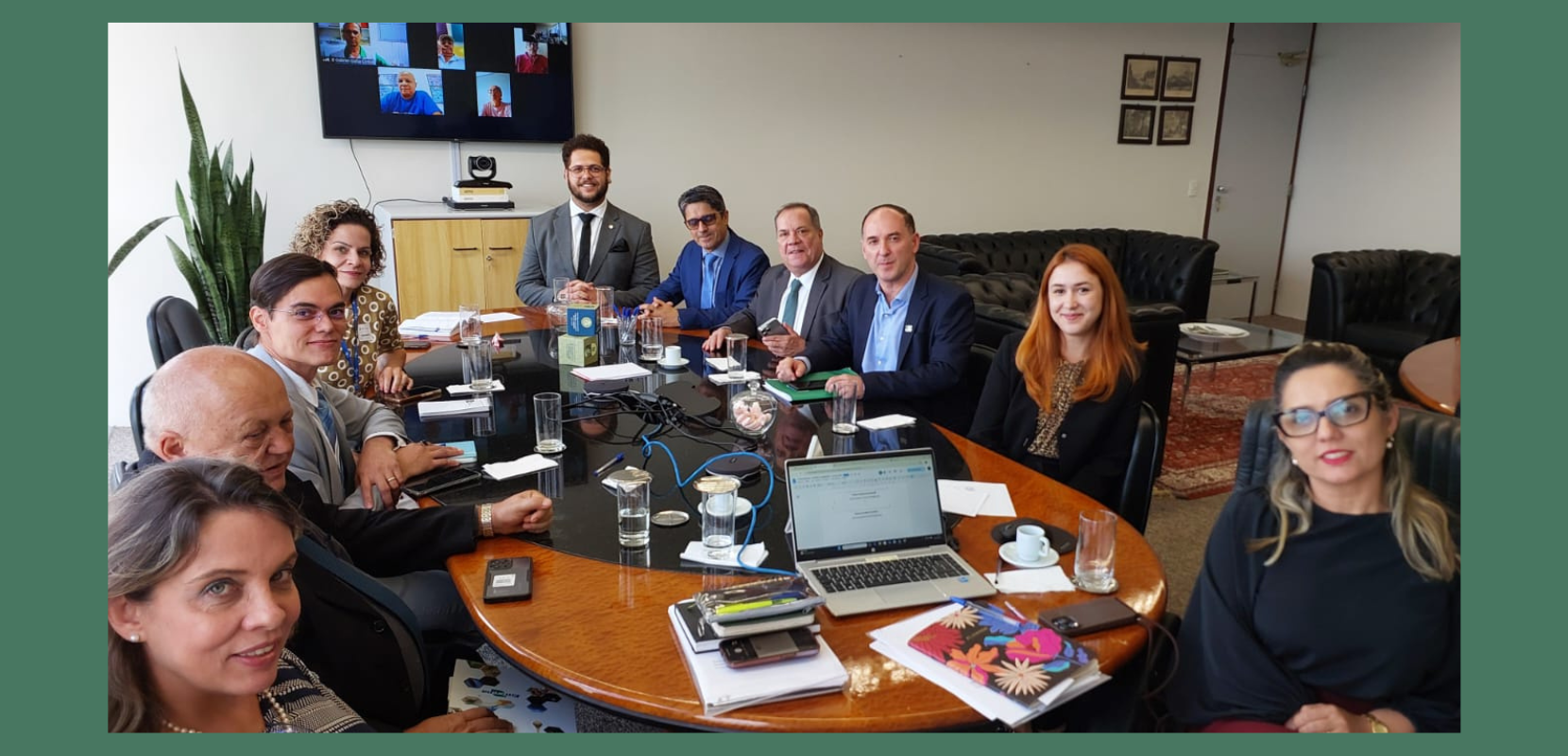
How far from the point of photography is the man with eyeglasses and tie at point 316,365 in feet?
6.81

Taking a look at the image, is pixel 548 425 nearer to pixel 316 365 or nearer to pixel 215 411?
A: pixel 316 365

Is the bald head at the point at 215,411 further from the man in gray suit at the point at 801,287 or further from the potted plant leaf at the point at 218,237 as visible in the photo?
the potted plant leaf at the point at 218,237

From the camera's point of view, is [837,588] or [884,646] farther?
[837,588]

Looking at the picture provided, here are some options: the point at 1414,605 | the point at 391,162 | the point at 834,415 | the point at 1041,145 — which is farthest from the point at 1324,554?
the point at 1041,145

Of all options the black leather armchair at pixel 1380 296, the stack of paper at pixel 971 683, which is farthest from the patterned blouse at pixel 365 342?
the black leather armchair at pixel 1380 296

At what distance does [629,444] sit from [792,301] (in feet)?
5.15

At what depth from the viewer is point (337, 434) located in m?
2.28

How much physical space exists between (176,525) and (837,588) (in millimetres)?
976

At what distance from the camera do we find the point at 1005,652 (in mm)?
1385

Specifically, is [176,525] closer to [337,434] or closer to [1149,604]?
[337,434]

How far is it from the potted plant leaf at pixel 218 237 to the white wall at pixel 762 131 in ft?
1.48

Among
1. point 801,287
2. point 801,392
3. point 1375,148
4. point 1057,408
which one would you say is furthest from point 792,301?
point 1375,148

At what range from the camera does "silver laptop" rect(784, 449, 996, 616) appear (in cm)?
160

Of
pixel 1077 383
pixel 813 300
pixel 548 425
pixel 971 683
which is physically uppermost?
pixel 813 300
